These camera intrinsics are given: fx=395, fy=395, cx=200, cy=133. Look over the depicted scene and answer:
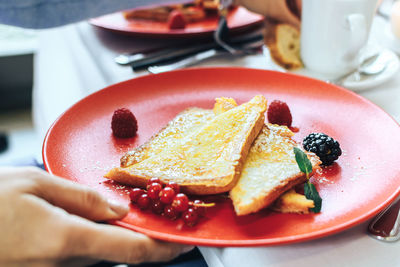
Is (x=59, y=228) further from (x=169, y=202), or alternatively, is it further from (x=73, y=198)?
(x=169, y=202)

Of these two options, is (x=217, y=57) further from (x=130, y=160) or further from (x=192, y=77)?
(x=130, y=160)

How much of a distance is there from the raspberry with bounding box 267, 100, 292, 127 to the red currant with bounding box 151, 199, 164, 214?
39 centimetres

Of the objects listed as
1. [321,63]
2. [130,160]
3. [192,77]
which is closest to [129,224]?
[130,160]

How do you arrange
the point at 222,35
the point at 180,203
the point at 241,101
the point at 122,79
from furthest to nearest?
the point at 222,35 < the point at 122,79 < the point at 241,101 < the point at 180,203

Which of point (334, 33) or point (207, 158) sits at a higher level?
point (334, 33)

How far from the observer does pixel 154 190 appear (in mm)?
682

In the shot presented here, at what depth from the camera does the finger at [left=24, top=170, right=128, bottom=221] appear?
0.60m

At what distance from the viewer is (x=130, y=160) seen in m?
0.79

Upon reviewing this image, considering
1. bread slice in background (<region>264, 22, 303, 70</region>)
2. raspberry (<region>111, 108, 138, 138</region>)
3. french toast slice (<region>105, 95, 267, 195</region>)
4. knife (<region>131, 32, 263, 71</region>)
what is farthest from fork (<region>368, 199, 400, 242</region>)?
knife (<region>131, 32, 263, 71</region>)

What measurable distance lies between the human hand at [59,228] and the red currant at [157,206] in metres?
0.05

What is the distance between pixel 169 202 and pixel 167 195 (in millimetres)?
12

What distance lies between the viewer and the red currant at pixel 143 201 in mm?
676

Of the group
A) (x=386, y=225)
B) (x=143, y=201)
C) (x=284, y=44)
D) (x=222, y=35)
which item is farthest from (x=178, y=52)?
(x=386, y=225)

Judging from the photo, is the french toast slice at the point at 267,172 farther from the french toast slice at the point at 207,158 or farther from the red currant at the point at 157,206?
the red currant at the point at 157,206
